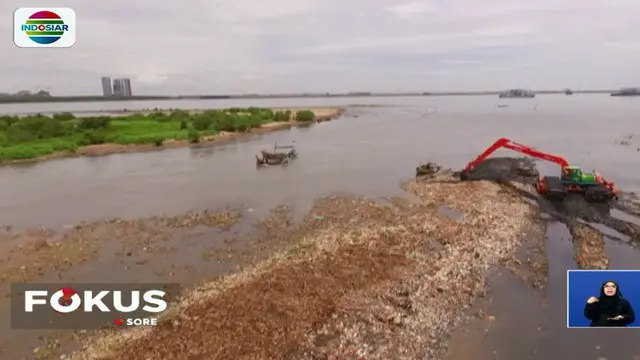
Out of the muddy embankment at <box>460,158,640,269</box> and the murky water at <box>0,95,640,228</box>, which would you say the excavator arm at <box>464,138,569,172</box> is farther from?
the murky water at <box>0,95,640,228</box>

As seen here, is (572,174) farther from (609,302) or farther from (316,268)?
(316,268)

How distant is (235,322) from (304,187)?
20.2m

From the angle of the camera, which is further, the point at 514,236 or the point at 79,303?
the point at 514,236

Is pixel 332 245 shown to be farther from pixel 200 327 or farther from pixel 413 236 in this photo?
pixel 200 327

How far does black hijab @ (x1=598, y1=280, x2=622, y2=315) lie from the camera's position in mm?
10165

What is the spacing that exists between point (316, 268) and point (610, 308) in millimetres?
9114

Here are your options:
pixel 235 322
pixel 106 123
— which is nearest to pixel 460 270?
pixel 235 322

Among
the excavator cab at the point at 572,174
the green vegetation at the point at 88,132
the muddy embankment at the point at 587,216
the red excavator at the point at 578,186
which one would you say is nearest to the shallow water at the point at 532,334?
the muddy embankment at the point at 587,216

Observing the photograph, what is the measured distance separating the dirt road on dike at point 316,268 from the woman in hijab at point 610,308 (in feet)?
12.1

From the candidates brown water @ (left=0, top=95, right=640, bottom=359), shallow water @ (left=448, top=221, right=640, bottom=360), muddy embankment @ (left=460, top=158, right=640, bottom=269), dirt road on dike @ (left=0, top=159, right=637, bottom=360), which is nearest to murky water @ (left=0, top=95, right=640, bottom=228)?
brown water @ (left=0, top=95, right=640, bottom=359)

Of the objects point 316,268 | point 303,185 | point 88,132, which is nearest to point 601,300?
point 316,268

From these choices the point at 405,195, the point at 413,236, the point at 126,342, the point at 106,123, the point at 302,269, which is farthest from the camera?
the point at 106,123

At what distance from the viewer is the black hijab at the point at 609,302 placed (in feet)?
33.3

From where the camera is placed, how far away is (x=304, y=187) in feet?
106
